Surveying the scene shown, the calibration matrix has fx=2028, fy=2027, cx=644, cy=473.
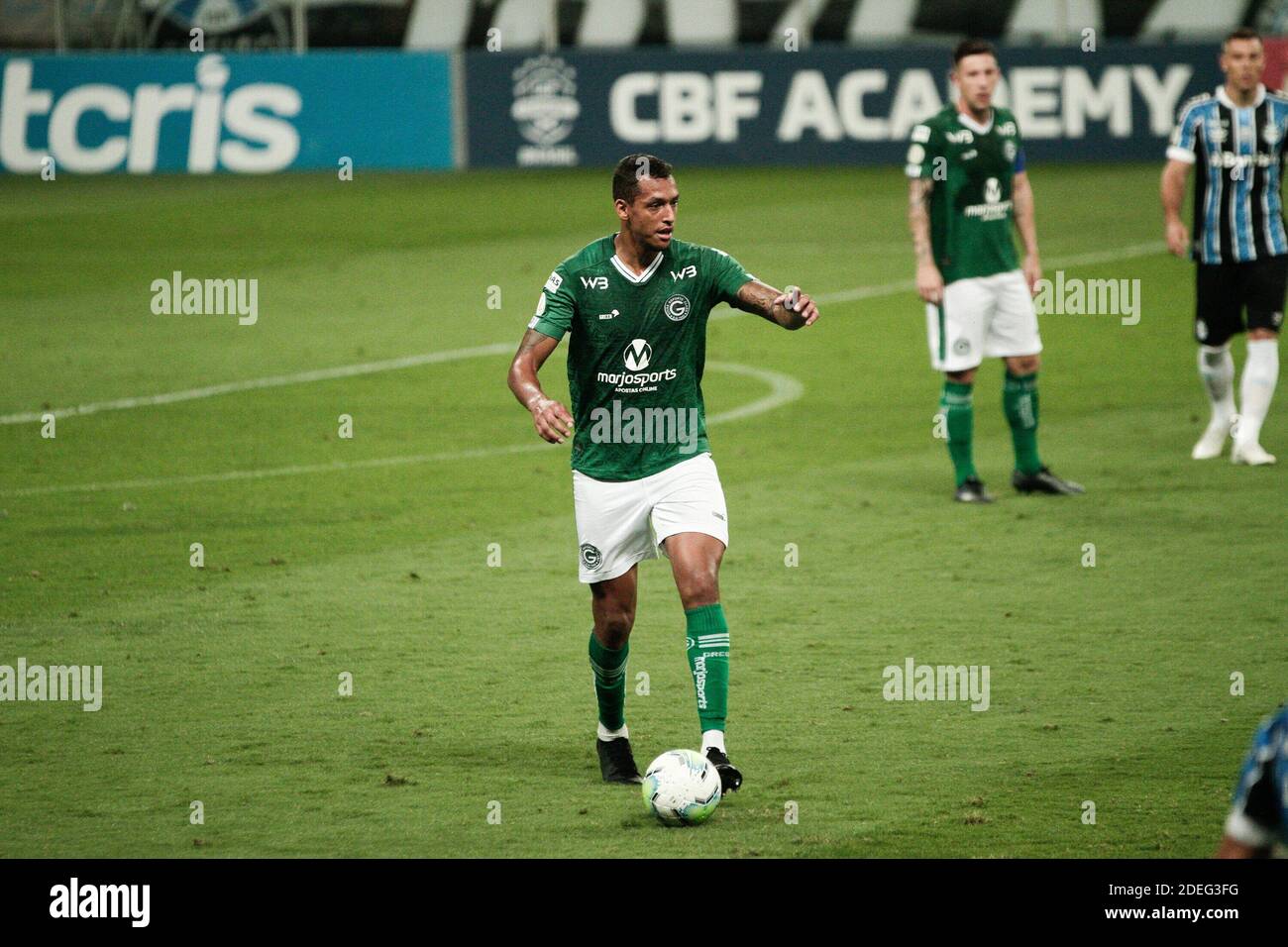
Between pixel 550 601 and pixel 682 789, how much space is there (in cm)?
308

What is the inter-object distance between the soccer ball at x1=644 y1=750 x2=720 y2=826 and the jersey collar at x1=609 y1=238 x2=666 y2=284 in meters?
1.56

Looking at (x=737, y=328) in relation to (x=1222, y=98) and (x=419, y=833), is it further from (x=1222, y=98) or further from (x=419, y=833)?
(x=419, y=833)

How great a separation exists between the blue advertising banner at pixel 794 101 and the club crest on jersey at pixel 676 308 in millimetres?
21789

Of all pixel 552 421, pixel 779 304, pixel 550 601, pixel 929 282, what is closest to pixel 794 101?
pixel 929 282

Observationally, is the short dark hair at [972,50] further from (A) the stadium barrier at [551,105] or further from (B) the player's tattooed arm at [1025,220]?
(A) the stadium barrier at [551,105]

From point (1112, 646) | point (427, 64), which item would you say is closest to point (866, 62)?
point (427, 64)

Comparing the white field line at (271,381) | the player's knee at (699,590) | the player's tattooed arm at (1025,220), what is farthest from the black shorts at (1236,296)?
the player's knee at (699,590)

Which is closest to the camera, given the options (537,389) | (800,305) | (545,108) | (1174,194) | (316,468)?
(537,389)

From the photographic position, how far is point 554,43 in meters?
28.3

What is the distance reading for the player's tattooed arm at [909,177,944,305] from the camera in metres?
10.8

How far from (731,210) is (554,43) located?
5430mm

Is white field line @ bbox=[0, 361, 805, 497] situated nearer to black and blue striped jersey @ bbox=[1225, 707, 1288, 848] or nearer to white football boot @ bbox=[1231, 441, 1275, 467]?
white football boot @ bbox=[1231, 441, 1275, 467]

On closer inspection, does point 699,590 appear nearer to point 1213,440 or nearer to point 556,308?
point 556,308

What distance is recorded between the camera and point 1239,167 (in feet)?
37.9
